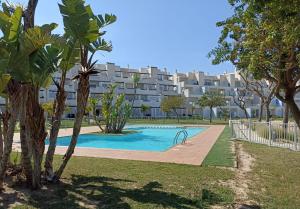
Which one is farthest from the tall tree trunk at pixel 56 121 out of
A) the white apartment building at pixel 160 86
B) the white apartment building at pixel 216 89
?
the white apartment building at pixel 216 89

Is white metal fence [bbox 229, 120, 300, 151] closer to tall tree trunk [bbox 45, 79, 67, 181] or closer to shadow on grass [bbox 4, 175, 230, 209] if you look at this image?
shadow on grass [bbox 4, 175, 230, 209]

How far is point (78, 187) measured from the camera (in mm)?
7375

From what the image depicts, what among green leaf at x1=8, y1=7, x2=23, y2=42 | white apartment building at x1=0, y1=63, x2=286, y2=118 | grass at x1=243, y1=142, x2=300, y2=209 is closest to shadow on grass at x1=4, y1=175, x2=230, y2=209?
grass at x1=243, y1=142, x2=300, y2=209

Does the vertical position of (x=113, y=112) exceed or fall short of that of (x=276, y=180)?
it exceeds it

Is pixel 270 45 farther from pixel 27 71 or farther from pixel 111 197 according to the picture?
pixel 27 71

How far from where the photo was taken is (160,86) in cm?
7525

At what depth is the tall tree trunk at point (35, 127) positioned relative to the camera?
6.94 metres

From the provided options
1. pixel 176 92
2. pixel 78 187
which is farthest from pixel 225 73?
pixel 78 187

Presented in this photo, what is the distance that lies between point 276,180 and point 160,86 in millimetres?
67215

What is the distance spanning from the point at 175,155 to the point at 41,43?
778 cm

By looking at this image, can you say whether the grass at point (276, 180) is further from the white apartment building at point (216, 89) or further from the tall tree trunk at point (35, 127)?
the white apartment building at point (216, 89)

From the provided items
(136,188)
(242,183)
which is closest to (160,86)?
(242,183)

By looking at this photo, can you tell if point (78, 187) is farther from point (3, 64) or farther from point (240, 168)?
point (240, 168)

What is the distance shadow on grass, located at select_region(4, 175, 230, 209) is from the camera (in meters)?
6.09
